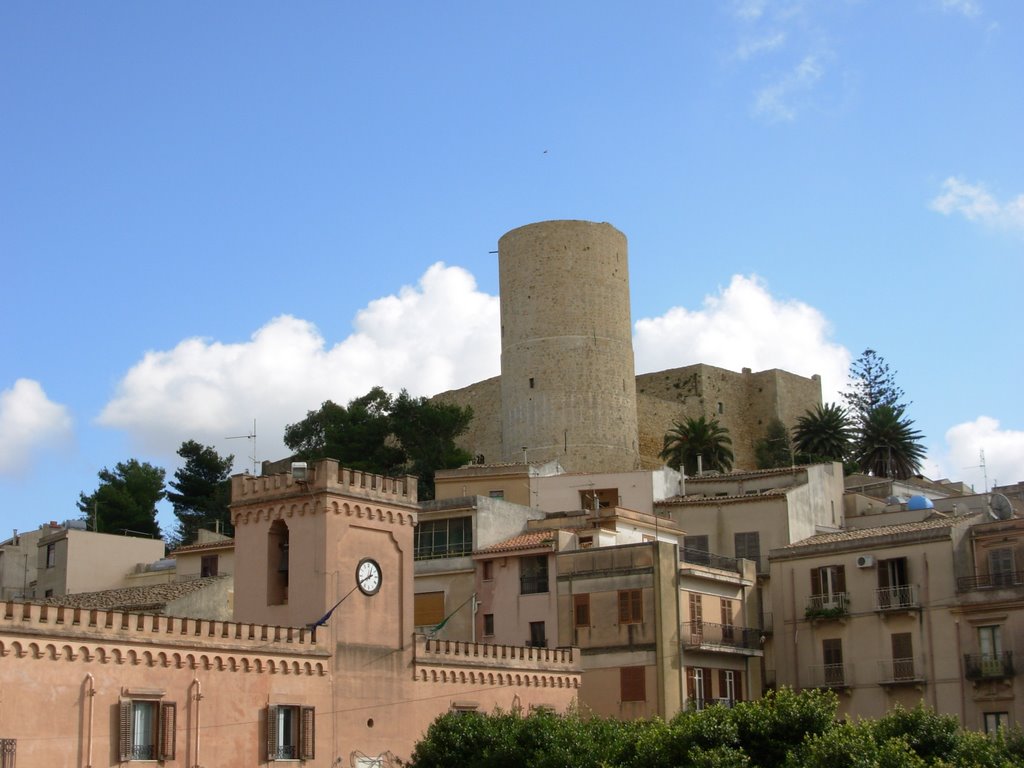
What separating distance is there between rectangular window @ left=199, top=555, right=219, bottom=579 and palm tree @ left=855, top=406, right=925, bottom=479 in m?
29.8

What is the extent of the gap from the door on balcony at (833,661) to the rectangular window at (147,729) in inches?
721

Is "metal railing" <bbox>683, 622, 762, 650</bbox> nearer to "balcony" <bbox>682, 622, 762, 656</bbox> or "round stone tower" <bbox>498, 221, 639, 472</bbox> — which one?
"balcony" <bbox>682, 622, 762, 656</bbox>

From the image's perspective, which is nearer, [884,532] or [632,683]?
[632,683]

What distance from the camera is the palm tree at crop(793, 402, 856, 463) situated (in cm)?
6806

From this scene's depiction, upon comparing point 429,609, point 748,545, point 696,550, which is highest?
point 748,545

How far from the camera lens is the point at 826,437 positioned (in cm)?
6806

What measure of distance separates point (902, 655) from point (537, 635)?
9067 mm

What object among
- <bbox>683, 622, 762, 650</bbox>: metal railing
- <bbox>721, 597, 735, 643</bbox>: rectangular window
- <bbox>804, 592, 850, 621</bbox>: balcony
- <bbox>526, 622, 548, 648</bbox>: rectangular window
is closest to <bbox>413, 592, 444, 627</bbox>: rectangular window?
<bbox>526, 622, 548, 648</bbox>: rectangular window

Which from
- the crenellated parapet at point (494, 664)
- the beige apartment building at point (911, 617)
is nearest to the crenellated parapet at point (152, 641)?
the crenellated parapet at point (494, 664)

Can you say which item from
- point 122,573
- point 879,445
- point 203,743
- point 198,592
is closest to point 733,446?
point 879,445

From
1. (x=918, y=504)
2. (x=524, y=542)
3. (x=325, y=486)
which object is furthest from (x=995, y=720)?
(x=325, y=486)

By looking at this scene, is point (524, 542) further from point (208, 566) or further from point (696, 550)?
point (208, 566)

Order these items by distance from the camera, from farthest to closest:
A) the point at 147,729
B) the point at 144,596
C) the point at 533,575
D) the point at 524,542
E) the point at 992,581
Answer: the point at 144,596, the point at 524,542, the point at 533,575, the point at 992,581, the point at 147,729

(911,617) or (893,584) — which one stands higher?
(893,584)
